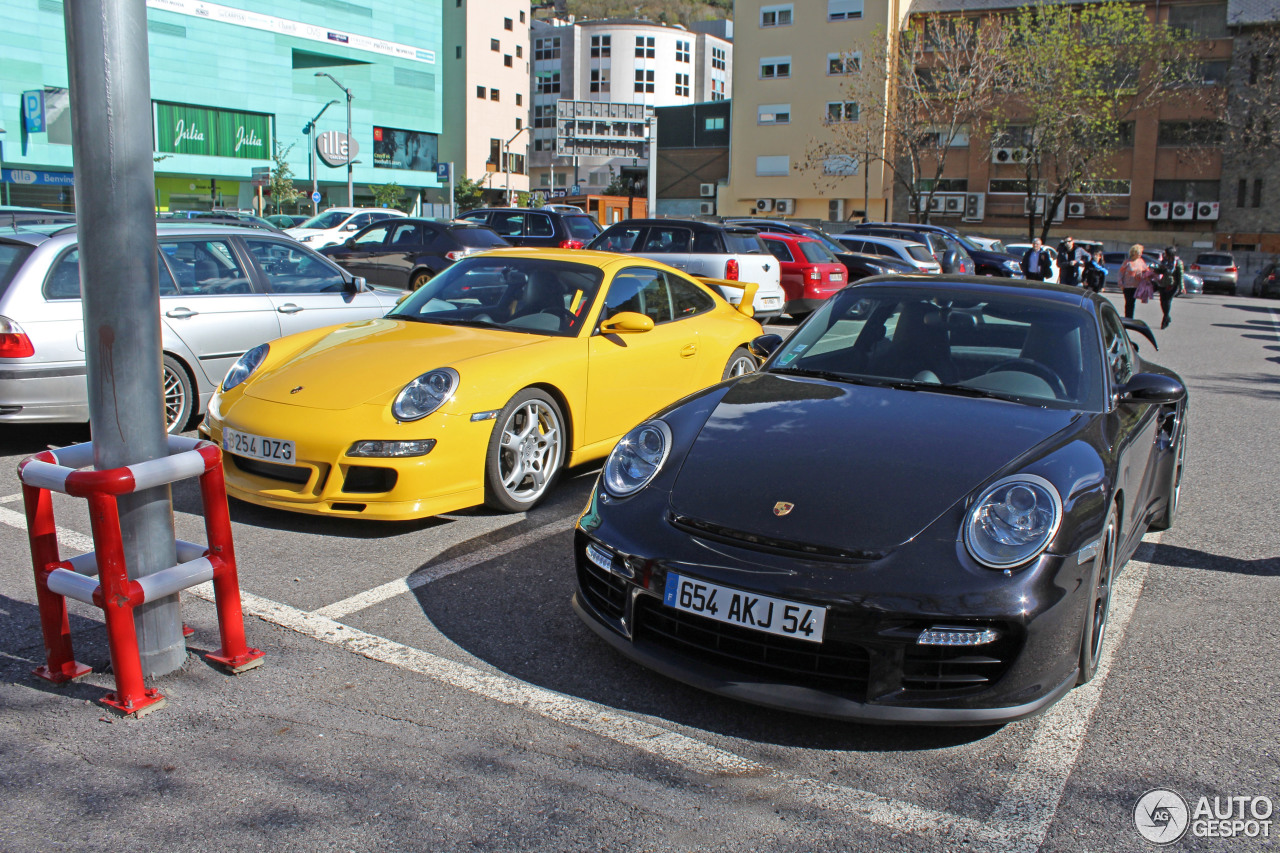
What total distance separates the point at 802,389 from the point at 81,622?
2942mm

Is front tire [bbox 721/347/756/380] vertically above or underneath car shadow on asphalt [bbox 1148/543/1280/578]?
above

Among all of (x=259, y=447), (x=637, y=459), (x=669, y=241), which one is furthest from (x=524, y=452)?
(x=669, y=241)

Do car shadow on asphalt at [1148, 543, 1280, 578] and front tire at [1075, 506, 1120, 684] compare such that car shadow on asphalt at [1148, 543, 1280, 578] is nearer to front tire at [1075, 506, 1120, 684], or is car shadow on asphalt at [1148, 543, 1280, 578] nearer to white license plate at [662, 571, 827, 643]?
front tire at [1075, 506, 1120, 684]

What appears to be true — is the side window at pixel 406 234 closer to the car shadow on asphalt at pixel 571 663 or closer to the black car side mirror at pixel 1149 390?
the car shadow on asphalt at pixel 571 663

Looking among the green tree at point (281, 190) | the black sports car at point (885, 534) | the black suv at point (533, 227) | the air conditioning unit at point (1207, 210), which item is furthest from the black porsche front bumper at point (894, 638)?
the air conditioning unit at point (1207, 210)

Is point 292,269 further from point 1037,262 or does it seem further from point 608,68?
point 608,68

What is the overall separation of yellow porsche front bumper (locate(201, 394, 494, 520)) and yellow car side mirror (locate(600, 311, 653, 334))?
120 centimetres

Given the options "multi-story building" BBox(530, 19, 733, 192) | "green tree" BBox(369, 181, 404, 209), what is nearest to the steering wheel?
"green tree" BBox(369, 181, 404, 209)

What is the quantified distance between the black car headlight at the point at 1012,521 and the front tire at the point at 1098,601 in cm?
24

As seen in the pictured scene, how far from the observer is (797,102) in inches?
2319

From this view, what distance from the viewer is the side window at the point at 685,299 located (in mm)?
6883

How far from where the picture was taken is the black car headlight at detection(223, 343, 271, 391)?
18.1ft

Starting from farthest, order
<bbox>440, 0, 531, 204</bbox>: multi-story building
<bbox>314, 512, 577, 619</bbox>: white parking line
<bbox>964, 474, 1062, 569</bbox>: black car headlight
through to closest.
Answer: <bbox>440, 0, 531, 204</bbox>: multi-story building → <bbox>314, 512, 577, 619</bbox>: white parking line → <bbox>964, 474, 1062, 569</bbox>: black car headlight

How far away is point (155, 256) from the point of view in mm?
3285
